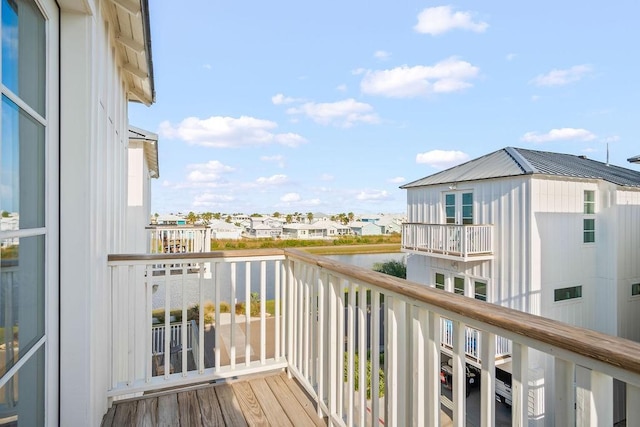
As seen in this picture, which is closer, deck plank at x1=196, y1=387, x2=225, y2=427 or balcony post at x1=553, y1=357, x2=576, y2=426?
balcony post at x1=553, y1=357, x2=576, y2=426

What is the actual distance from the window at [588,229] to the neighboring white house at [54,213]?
839cm

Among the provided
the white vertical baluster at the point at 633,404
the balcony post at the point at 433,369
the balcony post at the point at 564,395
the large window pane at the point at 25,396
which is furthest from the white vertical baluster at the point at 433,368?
the large window pane at the point at 25,396

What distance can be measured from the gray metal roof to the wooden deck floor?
6.26 metres

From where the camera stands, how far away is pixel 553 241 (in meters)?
6.71

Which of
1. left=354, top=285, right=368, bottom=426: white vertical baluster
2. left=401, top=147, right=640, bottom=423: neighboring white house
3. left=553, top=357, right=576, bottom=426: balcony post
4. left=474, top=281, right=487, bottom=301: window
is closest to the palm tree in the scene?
left=474, top=281, right=487, bottom=301: window

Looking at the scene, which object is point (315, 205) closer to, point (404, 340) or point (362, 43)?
point (362, 43)

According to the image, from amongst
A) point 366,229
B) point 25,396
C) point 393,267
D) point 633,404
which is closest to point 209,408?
point 25,396

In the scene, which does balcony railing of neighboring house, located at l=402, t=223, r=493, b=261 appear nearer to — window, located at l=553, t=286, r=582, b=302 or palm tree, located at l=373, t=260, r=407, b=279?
window, located at l=553, t=286, r=582, b=302

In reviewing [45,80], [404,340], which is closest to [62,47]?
[45,80]

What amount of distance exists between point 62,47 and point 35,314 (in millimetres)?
1039

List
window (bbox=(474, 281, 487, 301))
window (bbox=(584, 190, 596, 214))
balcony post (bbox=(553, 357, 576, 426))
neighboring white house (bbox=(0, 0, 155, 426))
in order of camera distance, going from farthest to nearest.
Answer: window (bbox=(474, 281, 487, 301)) < window (bbox=(584, 190, 596, 214)) < neighboring white house (bbox=(0, 0, 155, 426)) < balcony post (bbox=(553, 357, 576, 426))

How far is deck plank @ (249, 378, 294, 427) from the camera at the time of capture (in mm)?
1816

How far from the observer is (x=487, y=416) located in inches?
33.5

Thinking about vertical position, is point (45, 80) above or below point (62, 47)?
below
